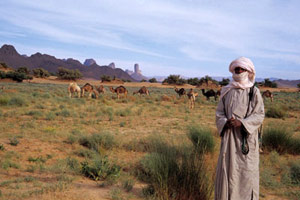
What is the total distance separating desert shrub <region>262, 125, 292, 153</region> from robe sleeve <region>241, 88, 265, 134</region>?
589 centimetres

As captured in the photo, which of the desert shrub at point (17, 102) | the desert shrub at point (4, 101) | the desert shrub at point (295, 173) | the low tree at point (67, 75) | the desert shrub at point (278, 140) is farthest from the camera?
the low tree at point (67, 75)

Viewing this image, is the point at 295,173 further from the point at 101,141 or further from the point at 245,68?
the point at 101,141

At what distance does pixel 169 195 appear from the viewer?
4473 mm

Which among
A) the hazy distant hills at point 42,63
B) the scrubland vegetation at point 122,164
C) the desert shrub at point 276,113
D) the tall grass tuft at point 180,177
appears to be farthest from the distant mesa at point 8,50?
the tall grass tuft at point 180,177

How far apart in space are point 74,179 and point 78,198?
1.17m

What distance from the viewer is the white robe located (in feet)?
12.1

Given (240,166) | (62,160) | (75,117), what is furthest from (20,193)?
(75,117)

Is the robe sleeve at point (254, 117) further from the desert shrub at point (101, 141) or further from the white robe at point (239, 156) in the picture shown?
the desert shrub at point (101, 141)

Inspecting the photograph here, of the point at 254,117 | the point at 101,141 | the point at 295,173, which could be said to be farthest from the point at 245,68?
the point at 101,141

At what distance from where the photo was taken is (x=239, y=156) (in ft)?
12.3

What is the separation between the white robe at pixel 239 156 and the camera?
3.70 m

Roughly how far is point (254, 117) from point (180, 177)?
159 cm

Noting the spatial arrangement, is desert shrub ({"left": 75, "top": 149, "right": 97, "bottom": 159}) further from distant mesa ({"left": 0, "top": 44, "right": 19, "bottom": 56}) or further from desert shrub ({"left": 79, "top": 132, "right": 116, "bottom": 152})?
distant mesa ({"left": 0, "top": 44, "right": 19, "bottom": 56})

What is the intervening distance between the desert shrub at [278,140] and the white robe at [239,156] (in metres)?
5.87
